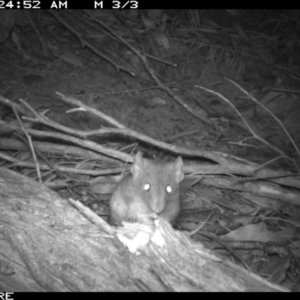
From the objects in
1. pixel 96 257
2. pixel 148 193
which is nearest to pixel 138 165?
pixel 148 193

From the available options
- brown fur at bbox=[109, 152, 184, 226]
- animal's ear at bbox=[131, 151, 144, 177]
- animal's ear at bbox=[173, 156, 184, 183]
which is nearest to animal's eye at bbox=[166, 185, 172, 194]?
brown fur at bbox=[109, 152, 184, 226]

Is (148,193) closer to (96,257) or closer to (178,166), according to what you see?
(178,166)

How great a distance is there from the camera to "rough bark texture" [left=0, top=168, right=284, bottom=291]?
2797 millimetres

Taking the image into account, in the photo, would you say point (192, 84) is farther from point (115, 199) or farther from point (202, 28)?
point (115, 199)

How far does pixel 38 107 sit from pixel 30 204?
2366mm

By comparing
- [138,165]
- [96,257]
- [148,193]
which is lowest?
[96,257]

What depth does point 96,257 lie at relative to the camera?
2.98 meters

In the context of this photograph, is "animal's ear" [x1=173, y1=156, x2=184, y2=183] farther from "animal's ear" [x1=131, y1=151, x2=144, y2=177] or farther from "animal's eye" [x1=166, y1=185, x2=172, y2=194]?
"animal's ear" [x1=131, y1=151, x2=144, y2=177]

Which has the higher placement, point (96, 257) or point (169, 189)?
point (169, 189)

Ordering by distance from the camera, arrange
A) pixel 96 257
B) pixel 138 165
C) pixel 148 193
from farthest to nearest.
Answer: pixel 138 165, pixel 148 193, pixel 96 257

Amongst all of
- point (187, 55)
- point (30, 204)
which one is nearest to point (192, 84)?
point (187, 55)

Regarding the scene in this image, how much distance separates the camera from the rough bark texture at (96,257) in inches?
110

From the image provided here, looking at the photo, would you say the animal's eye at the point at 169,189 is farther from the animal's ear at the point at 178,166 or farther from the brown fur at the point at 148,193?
the animal's ear at the point at 178,166

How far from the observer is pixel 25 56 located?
Answer: 6457 millimetres
